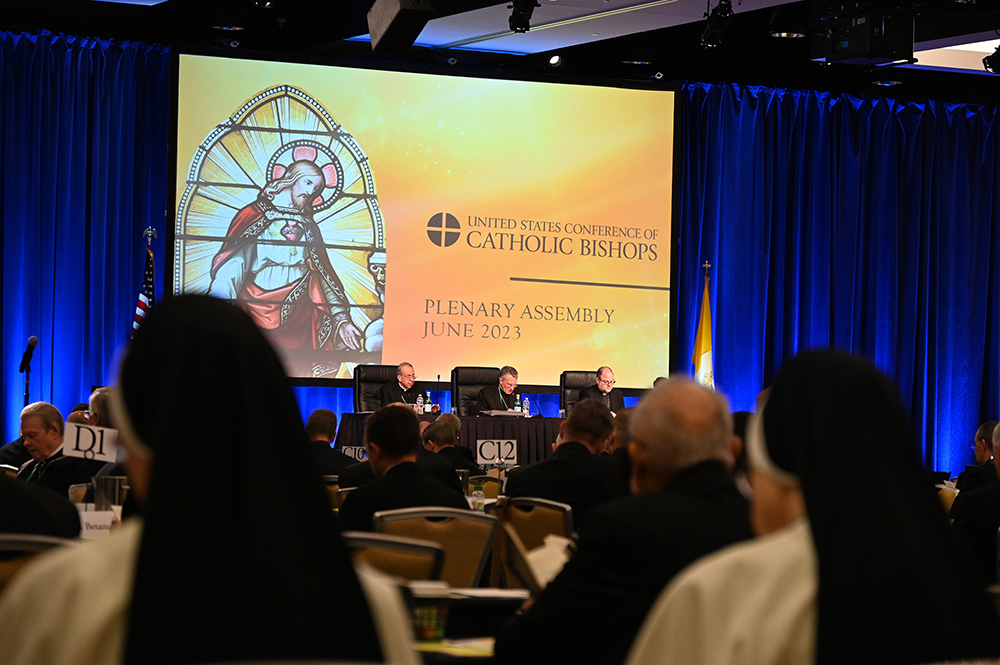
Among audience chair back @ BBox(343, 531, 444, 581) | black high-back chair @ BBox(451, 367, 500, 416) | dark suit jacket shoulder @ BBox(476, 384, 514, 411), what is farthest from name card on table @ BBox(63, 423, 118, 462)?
black high-back chair @ BBox(451, 367, 500, 416)

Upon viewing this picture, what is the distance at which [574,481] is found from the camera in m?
4.59

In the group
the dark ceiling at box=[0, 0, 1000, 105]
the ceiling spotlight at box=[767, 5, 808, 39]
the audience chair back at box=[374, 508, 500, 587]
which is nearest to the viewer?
the audience chair back at box=[374, 508, 500, 587]

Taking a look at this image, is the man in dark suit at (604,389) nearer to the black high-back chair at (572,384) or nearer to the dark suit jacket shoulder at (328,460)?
the black high-back chair at (572,384)

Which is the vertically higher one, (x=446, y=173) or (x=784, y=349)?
(x=446, y=173)

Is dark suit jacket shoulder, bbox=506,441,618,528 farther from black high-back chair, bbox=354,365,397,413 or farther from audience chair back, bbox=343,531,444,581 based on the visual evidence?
black high-back chair, bbox=354,365,397,413

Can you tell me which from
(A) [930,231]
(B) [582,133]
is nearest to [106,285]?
(B) [582,133]

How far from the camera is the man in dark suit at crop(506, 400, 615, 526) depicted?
4.58m

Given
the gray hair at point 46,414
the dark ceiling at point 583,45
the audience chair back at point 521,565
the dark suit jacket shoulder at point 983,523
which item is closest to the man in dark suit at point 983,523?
the dark suit jacket shoulder at point 983,523

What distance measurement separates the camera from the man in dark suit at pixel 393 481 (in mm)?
3971

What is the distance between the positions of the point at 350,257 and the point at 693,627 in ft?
34.9

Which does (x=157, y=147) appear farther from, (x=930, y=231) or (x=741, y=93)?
(x=930, y=231)

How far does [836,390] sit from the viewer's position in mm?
1494

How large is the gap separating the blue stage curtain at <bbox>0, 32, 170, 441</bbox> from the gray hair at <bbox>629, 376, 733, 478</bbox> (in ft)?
32.7

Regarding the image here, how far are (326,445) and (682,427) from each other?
4521 millimetres
